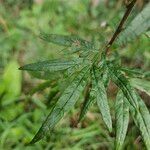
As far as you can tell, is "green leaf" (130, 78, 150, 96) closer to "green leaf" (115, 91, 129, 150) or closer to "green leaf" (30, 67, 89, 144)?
"green leaf" (115, 91, 129, 150)

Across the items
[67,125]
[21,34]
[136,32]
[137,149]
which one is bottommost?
[137,149]

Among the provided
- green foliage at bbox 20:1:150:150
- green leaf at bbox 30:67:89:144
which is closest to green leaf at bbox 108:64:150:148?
green foliage at bbox 20:1:150:150

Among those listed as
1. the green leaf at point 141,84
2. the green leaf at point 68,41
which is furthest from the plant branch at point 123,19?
the green leaf at point 141,84

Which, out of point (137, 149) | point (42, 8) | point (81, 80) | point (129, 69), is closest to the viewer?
point (81, 80)

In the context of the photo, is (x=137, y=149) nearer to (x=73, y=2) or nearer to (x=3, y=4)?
(x=73, y=2)

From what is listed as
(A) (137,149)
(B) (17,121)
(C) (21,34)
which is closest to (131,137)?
(A) (137,149)

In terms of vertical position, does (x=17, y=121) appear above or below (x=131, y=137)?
above

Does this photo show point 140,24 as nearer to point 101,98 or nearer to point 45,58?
point 101,98
